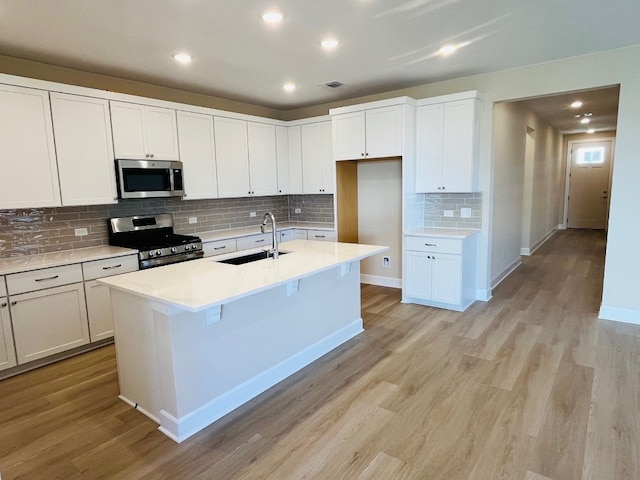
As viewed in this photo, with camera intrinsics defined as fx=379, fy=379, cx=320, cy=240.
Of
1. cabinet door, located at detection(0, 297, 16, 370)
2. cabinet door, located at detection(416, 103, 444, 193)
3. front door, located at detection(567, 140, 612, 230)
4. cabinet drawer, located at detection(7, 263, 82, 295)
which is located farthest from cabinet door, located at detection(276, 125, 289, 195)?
front door, located at detection(567, 140, 612, 230)

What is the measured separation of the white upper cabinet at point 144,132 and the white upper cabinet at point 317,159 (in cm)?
189

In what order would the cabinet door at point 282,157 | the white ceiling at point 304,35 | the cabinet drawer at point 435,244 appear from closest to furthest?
the white ceiling at point 304,35, the cabinet drawer at point 435,244, the cabinet door at point 282,157

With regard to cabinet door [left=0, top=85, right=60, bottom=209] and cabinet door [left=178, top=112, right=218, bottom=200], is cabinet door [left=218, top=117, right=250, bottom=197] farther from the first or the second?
cabinet door [left=0, top=85, right=60, bottom=209]

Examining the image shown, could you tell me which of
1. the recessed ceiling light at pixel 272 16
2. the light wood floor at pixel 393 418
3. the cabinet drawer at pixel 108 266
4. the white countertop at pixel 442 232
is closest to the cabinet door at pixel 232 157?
the cabinet drawer at pixel 108 266

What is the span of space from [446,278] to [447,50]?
91.6 inches

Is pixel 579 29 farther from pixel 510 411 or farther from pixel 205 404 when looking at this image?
pixel 205 404

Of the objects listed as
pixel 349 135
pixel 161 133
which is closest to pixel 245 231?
pixel 161 133

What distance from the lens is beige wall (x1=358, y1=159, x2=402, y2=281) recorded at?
5176 mm

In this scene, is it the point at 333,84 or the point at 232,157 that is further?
the point at 232,157

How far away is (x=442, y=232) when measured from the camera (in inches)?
174

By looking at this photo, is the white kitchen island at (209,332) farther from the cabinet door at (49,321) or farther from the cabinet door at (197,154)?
the cabinet door at (197,154)

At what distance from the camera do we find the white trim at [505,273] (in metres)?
5.28

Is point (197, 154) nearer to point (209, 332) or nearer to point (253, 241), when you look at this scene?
point (253, 241)

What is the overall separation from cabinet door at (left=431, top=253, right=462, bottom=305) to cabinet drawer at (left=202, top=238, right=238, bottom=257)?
2.41 metres
